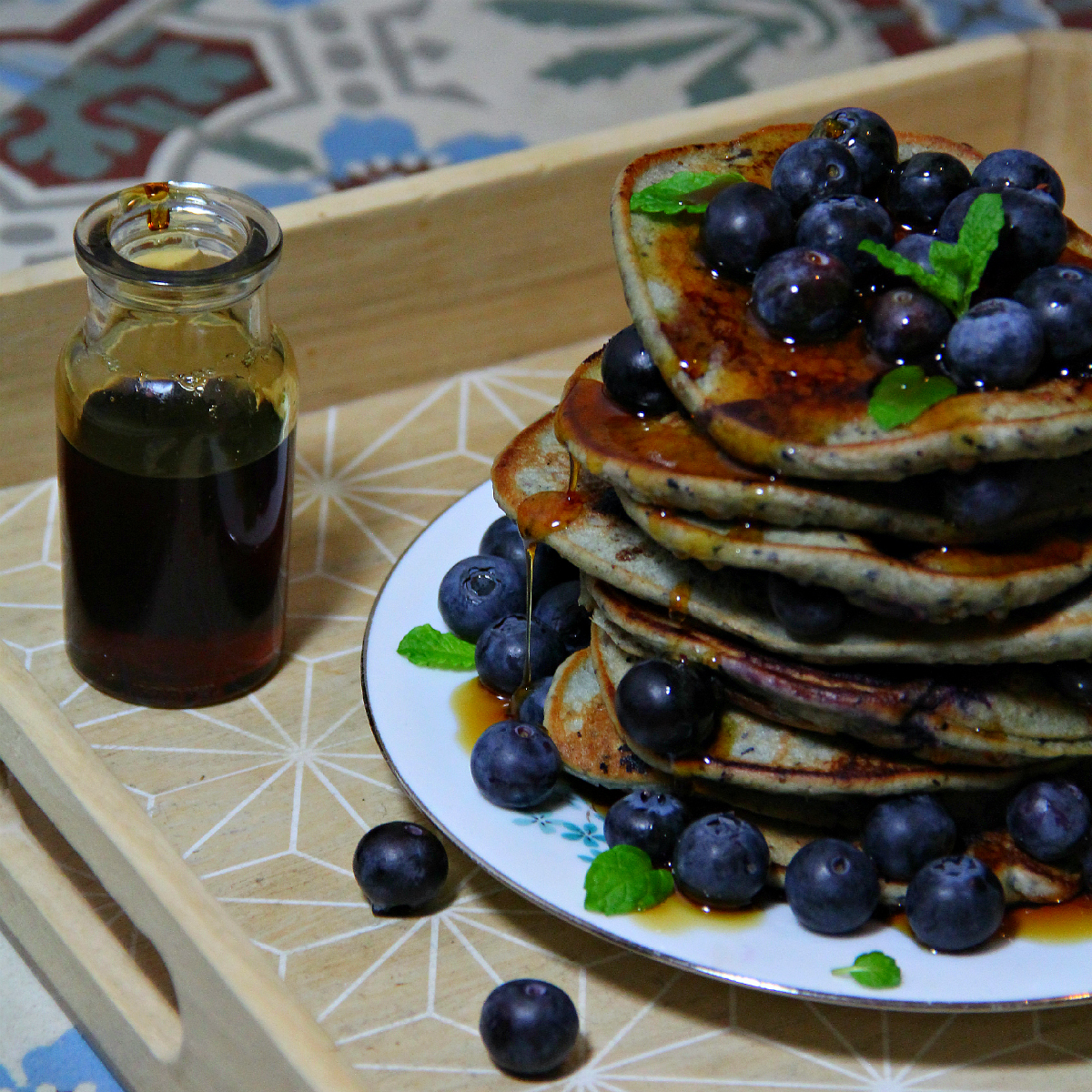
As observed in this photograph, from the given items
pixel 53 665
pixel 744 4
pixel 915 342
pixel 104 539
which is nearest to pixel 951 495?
pixel 915 342

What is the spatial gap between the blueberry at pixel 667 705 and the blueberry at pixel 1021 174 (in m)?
0.51

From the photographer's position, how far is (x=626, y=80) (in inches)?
125

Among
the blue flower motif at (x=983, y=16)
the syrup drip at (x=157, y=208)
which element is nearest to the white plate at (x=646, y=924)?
the syrup drip at (x=157, y=208)

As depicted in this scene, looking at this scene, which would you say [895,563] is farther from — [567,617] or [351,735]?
[351,735]

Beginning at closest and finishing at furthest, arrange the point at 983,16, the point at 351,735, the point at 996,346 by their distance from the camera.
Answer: the point at 996,346, the point at 351,735, the point at 983,16

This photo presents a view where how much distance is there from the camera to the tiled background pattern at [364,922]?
1.31 metres

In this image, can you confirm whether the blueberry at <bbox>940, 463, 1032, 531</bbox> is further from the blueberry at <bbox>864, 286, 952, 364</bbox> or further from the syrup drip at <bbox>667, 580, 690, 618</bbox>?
the syrup drip at <bbox>667, 580, 690, 618</bbox>

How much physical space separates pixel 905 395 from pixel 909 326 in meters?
0.06

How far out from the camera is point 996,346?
119 centimetres

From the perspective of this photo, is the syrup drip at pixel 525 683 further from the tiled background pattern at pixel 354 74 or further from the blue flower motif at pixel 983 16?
the blue flower motif at pixel 983 16

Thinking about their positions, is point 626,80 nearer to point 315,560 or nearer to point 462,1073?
point 315,560

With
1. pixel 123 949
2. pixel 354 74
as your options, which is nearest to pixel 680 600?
pixel 123 949

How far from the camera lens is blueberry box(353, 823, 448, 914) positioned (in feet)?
4.60

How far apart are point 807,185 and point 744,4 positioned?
227cm
